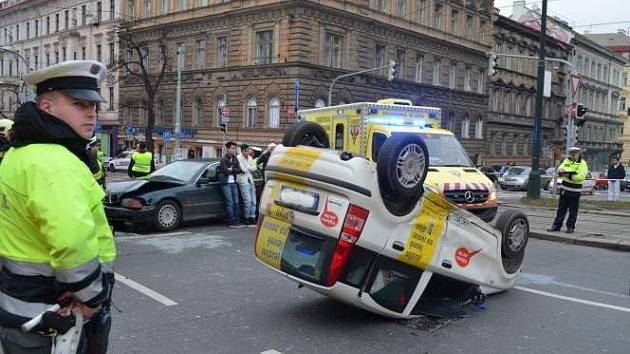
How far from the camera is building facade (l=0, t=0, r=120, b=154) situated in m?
52.0

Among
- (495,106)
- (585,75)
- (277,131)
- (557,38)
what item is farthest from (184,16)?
(585,75)

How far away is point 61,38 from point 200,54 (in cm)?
2100

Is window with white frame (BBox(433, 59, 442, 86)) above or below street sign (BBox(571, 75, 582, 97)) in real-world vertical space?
above

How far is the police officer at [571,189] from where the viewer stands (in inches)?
444

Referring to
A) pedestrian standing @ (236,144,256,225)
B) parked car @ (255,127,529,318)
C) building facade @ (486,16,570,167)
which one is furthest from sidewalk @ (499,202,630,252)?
building facade @ (486,16,570,167)

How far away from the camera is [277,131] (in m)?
38.4

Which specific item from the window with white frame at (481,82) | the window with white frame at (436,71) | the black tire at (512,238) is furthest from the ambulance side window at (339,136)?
the window with white frame at (481,82)

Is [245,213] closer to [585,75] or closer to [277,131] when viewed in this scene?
[277,131]

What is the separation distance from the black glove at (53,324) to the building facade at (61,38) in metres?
47.2

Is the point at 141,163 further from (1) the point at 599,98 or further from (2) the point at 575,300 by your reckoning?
(1) the point at 599,98

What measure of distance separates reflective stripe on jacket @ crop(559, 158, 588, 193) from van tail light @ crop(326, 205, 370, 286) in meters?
7.92

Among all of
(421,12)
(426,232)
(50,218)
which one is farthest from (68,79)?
(421,12)

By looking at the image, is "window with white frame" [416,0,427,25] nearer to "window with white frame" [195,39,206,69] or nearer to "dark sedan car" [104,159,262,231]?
"window with white frame" [195,39,206,69]

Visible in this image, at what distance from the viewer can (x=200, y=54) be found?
43.8 meters
